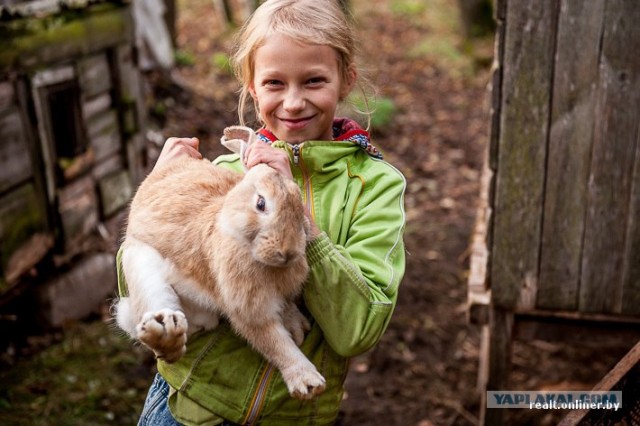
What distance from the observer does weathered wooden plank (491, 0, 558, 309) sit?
133 inches

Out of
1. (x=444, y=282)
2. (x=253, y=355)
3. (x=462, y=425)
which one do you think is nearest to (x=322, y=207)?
(x=253, y=355)

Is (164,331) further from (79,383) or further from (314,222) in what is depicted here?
(79,383)

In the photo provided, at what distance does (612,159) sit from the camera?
11.3ft

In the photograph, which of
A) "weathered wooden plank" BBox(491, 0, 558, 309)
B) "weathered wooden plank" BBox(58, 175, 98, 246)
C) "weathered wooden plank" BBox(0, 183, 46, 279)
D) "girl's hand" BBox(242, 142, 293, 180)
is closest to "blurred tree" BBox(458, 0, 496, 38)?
"weathered wooden plank" BBox(58, 175, 98, 246)

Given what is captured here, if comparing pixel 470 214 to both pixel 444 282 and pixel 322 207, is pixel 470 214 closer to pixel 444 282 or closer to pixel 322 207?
pixel 444 282

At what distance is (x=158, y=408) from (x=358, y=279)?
870mm

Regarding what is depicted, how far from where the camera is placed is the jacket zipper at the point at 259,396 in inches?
83.3

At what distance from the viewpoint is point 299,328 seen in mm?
2068

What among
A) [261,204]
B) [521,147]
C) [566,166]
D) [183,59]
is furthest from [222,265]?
[183,59]

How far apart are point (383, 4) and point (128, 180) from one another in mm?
12287

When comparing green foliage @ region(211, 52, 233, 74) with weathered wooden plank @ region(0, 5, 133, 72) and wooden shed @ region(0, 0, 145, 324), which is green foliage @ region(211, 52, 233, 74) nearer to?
wooden shed @ region(0, 0, 145, 324)

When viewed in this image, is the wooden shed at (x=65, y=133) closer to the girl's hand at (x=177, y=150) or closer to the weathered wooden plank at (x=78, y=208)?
the weathered wooden plank at (x=78, y=208)

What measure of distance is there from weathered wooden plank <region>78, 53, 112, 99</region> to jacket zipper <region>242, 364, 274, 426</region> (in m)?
4.22

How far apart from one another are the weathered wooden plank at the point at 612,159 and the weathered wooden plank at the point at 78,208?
12.6 feet
